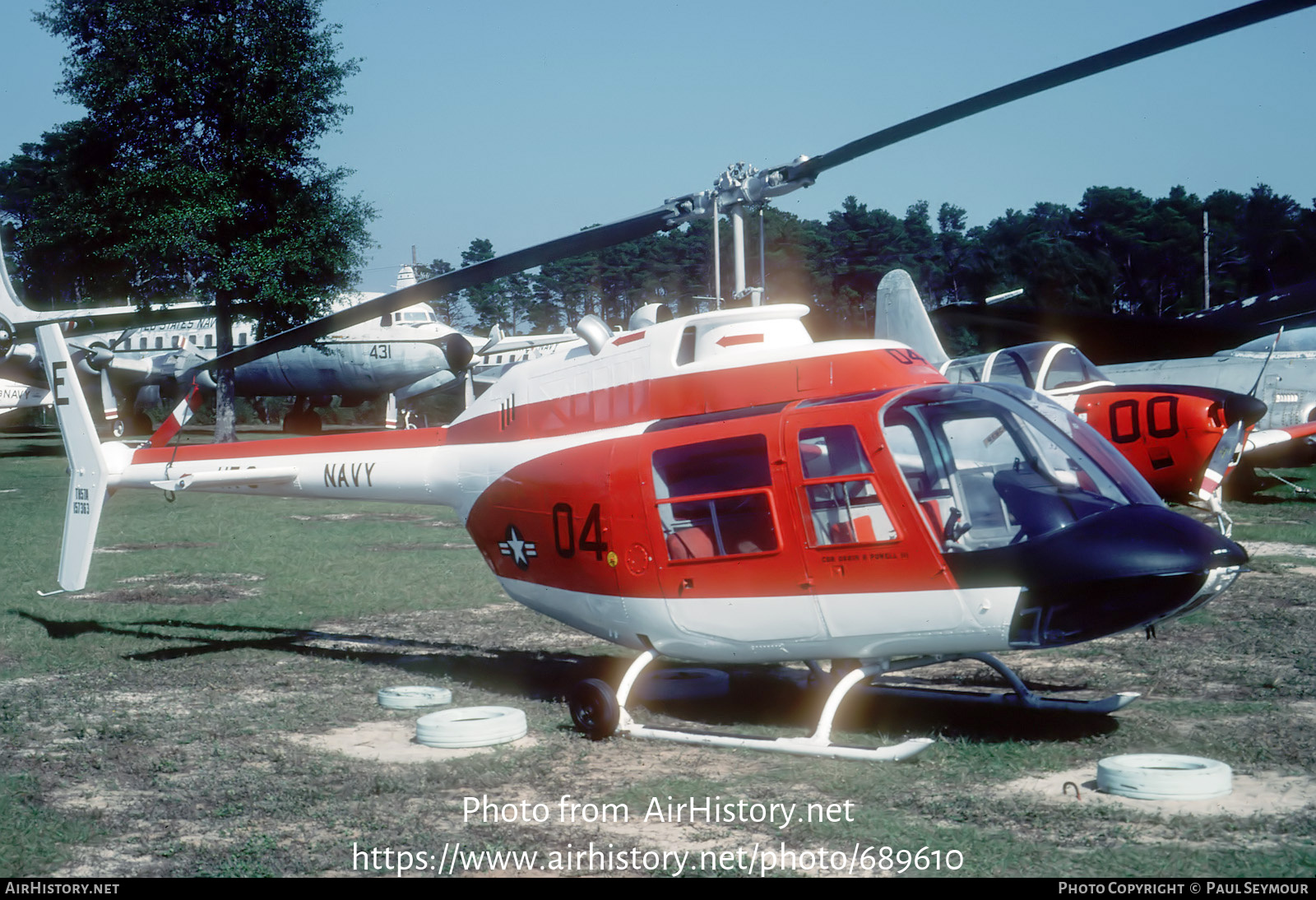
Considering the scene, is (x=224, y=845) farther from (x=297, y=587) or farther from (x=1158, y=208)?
(x=1158, y=208)

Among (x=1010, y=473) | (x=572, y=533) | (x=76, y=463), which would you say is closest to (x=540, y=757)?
(x=572, y=533)

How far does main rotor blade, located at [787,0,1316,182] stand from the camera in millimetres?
4953

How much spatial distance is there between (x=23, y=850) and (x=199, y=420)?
66.4m

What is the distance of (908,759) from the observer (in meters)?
6.26

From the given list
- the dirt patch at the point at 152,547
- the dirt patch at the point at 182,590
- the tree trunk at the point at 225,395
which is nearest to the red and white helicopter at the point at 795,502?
the dirt patch at the point at 182,590

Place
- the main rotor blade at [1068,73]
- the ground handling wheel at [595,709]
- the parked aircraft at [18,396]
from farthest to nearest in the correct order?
the parked aircraft at [18,396], the ground handling wheel at [595,709], the main rotor blade at [1068,73]

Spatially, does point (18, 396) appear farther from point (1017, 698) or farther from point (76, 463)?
point (1017, 698)

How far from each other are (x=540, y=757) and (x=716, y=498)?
6.05ft

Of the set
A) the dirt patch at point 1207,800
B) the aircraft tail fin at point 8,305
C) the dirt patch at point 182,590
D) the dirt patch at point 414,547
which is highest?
the aircraft tail fin at point 8,305

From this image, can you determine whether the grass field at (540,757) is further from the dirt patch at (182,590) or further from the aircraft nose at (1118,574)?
the aircraft nose at (1118,574)

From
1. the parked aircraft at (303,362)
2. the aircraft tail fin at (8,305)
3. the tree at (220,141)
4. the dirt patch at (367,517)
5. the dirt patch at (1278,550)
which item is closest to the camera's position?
the dirt patch at (1278,550)

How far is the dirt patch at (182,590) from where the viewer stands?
12.7 metres

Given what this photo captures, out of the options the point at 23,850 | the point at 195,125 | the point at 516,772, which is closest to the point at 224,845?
the point at 23,850

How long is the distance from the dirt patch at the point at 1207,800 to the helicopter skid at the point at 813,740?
612mm
